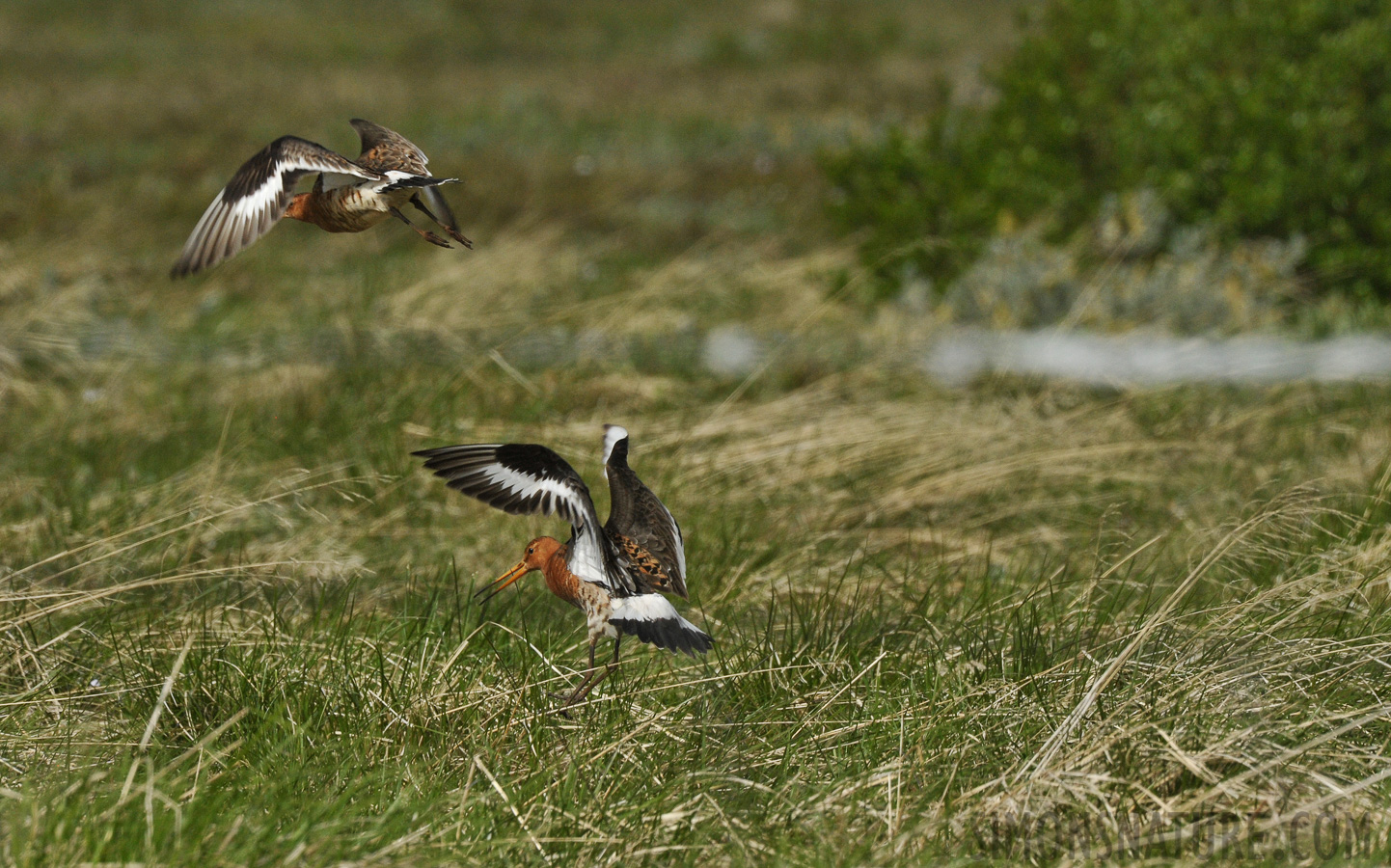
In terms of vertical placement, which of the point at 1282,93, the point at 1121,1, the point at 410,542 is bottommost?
the point at 410,542

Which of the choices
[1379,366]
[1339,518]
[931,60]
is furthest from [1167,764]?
[931,60]

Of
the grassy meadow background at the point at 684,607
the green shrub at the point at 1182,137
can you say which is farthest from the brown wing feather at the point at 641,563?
the green shrub at the point at 1182,137

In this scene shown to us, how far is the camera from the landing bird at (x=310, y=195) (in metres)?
1.18

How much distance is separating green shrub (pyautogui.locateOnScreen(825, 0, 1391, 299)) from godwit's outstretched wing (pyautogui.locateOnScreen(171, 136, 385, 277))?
5.03m

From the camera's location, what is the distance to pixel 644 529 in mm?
1914

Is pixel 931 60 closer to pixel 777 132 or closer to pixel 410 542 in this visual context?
pixel 777 132

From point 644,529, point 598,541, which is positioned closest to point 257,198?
point 598,541

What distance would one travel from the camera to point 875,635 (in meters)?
3.09

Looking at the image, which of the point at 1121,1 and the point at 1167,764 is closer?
the point at 1167,764

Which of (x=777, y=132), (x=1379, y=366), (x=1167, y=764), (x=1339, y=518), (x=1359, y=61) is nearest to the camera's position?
(x=1167, y=764)

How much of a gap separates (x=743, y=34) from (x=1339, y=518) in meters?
26.7

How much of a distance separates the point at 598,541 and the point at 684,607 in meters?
1.72

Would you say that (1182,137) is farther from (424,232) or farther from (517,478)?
(424,232)

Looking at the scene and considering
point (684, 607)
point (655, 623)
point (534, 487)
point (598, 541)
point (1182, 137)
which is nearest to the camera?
point (534, 487)
